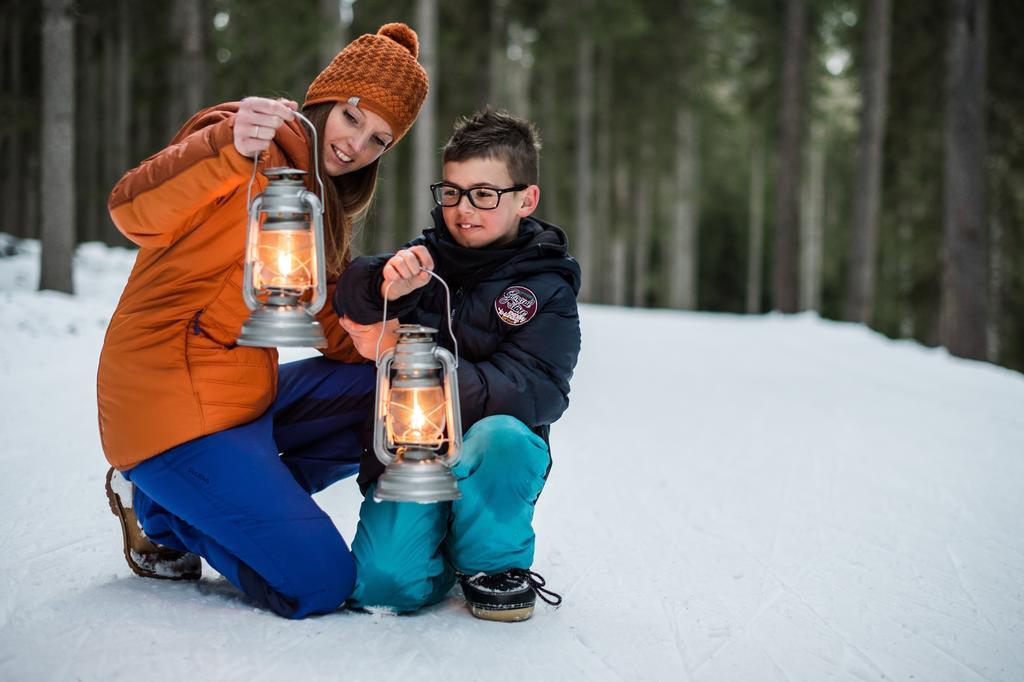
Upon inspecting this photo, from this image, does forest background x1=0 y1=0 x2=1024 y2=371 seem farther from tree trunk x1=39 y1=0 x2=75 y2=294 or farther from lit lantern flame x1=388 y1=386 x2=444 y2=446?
lit lantern flame x1=388 y1=386 x2=444 y2=446

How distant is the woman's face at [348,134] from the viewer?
10.9ft

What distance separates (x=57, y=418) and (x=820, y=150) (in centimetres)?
3604

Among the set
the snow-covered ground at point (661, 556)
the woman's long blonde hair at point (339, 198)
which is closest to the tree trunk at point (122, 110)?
the snow-covered ground at point (661, 556)

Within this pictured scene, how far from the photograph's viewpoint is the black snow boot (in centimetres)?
319

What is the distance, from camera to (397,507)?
10.4 ft

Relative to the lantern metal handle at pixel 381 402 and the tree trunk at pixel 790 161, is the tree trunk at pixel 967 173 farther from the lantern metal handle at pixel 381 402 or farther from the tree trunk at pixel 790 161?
the lantern metal handle at pixel 381 402

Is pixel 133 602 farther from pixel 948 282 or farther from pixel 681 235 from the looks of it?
pixel 681 235

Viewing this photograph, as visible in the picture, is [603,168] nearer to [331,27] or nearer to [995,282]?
[995,282]

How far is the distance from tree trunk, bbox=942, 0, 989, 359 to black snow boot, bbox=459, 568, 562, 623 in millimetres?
10740

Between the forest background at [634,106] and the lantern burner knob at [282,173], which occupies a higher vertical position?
the forest background at [634,106]

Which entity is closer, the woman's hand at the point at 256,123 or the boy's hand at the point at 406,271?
the woman's hand at the point at 256,123

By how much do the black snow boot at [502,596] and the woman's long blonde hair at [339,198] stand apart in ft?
4.27

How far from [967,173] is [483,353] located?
10.8 m

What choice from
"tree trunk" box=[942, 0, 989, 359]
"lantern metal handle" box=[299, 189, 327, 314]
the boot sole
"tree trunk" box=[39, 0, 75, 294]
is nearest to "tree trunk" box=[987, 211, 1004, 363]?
"tree trunk" box=[942, 0, 989, 359]
